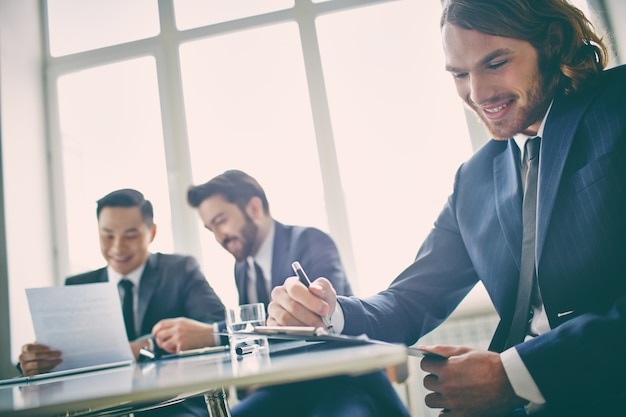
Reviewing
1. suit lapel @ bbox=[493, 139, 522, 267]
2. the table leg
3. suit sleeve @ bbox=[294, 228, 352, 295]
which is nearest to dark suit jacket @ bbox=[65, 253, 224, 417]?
suit sleeve @ bbox=[294, 228, 352, 295]

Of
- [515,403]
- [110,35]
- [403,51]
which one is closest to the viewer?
[515,403]

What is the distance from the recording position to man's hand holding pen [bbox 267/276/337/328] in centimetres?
103

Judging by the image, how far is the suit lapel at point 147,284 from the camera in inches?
100.0

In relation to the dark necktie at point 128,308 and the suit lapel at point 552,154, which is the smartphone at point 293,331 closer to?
the suit lapel at point 552,154

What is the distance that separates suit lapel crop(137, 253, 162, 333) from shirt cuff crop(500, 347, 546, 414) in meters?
1.98

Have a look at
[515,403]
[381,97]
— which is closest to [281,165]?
[381,97]

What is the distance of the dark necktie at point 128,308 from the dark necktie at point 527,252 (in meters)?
1.88

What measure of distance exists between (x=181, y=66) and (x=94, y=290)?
2389mm

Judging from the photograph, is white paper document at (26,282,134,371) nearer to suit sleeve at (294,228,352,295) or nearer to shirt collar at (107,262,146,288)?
suit sleeve at (294,228,352,295)

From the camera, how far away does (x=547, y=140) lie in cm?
125

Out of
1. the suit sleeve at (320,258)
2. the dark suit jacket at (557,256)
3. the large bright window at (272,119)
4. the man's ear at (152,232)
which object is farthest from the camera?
the large bright window at (272,119)

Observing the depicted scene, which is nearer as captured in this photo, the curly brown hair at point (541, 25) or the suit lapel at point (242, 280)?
the curly brown hair at point (541, 25)

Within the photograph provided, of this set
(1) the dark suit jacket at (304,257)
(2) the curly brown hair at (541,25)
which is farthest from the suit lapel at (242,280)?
(2) the curly brown hair at (541,25)

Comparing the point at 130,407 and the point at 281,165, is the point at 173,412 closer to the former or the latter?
the point at 130,407
